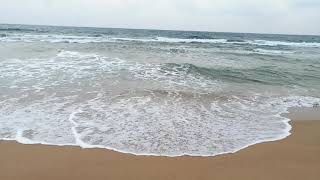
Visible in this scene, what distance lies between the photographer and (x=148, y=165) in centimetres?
489

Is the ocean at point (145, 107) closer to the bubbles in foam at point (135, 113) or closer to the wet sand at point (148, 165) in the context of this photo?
the bubbles in foam at point (135, 113)

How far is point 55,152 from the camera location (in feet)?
17.1

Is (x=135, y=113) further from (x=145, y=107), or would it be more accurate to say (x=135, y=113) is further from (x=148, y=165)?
(x=148, y=165)

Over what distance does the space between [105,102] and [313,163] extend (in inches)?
184

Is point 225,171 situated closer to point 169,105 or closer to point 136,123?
point 136,123

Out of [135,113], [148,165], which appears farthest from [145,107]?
[148,165]

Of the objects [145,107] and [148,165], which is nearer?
[148,165]

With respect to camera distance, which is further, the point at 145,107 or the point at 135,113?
the point at 145,107

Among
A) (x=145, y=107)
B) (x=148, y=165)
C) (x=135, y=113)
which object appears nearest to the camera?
(x=148, y=165)

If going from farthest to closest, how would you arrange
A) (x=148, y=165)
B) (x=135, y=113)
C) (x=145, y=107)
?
(x=145, y=107), (x=135, y=113), (x=148, y=165)

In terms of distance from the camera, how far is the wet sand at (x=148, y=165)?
4.54 m

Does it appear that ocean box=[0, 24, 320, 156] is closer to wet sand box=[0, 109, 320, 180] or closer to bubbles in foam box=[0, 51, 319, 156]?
bubbles in foam box=[0, 51, 319, 156]

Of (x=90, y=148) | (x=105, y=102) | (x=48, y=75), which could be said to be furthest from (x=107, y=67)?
(x=90, y=148)

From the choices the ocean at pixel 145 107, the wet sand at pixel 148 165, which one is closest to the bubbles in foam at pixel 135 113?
the ocean at pixel 145 107
